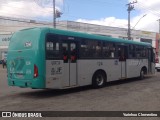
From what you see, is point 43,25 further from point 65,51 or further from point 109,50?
point 65,51

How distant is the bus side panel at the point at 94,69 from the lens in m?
13.1

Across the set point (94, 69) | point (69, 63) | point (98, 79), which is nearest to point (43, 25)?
point (98, 79)

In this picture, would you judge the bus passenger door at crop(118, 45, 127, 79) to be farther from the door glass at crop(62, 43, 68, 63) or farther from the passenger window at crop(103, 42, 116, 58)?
the door glass at crop(62, 43, 68, 63)

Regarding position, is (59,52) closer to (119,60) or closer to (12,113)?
(12,113)

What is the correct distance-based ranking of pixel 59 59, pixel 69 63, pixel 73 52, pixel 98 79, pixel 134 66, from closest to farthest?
1. pixel 59 59
2. pixel 69 63
3. pixel 73 52
4. pixel 98 79
5. pixel 134 66

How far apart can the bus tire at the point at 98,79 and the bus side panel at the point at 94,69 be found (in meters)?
0.26

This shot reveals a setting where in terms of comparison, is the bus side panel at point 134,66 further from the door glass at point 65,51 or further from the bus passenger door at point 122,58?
the door glass at point 65,51

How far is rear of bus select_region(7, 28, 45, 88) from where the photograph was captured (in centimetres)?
1100

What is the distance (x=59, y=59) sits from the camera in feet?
38.8

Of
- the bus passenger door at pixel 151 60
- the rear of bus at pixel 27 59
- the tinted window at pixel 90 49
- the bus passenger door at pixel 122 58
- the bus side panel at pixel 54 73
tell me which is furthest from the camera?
the bus passenger door at pixel 151 60

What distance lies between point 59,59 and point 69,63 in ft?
2.41

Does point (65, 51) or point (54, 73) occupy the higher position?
point (65, 51)

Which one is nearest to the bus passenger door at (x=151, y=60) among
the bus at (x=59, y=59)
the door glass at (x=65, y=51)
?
the bus at (x=59, y=59)

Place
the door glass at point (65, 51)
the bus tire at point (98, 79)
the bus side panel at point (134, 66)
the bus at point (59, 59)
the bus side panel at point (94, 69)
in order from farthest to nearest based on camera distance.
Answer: the bus side panel at point (134, 66) → the bus tire at point (98, 79) → the bus side panel at point (94, 69) → the door glass at point (65, 51) → the bus at point (59, 59)
